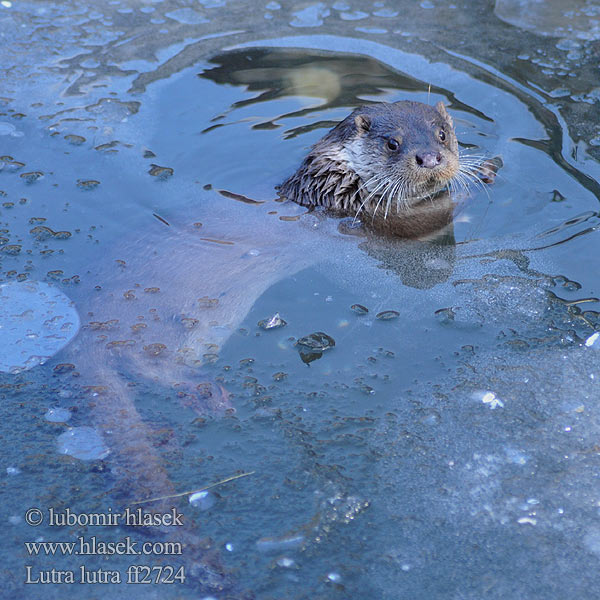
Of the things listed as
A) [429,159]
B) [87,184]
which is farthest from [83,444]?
[429,159]

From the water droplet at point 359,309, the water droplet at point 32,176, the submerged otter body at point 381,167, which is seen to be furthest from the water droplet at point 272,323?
the water droplet at point 32,176

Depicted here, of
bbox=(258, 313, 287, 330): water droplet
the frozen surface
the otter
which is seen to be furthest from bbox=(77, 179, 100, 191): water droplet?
bbox=(258, 313, 287, 330): water droplet

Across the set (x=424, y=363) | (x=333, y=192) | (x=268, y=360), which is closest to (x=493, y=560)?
(x=424, y=363)

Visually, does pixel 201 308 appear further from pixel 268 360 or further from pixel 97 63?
pixel 97 63

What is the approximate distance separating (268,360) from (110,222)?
1.28m

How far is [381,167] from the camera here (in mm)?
3838

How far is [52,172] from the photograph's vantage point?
4.12 metres

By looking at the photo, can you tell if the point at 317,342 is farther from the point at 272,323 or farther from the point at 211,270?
the point at 211,270

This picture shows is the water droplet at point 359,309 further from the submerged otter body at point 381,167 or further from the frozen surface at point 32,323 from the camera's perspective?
the frozen surface at point 32,323

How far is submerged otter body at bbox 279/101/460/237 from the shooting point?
12.3 ft

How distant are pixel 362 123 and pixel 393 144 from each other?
193 mm

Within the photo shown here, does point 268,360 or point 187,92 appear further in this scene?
point 187,92

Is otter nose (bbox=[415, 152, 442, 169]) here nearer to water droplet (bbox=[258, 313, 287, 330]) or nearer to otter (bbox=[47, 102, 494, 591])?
otter (bbox=[47, 102, 494, 591])

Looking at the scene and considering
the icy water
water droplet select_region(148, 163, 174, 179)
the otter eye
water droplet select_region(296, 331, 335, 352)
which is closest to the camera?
the icy water
